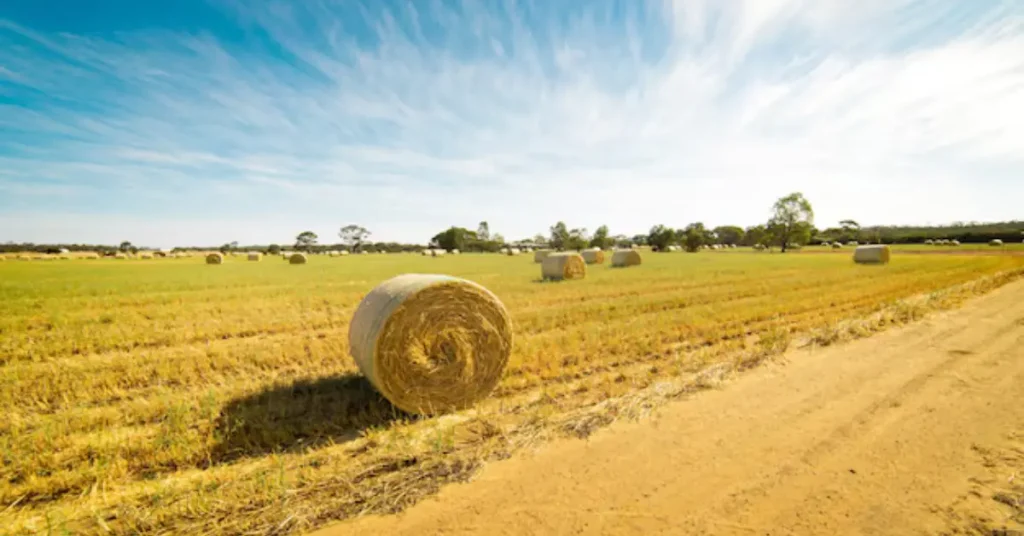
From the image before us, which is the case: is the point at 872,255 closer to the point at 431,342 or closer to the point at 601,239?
the point at 431,342

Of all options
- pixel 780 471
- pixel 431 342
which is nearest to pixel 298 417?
pixel 431 342

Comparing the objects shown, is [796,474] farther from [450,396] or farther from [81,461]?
[81,461]

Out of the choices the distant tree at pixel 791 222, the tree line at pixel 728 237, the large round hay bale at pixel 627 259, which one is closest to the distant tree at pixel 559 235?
the tree line at pixel 728 237

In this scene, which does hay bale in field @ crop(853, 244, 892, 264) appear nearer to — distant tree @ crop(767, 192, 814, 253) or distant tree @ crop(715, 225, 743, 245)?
distant tree @ crop(767, 192, 814, 253)

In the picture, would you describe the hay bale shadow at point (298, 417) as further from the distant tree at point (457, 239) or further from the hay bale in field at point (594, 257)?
the distant tree at point (457, 239)

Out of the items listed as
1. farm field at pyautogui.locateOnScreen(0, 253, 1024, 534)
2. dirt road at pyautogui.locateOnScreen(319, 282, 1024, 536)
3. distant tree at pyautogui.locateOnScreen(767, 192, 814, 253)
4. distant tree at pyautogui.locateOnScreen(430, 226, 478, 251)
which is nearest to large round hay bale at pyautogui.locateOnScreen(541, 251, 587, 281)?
farm field at pyautogui.locateOnScreen(0, 253, 1024, 534)

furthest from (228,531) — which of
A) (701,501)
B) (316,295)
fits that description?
(316,295)

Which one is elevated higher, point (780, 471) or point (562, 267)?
point (562, 267)

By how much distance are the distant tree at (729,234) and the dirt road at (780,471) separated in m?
124

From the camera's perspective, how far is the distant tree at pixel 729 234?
120062 millimetres

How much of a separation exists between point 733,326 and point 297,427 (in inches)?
335

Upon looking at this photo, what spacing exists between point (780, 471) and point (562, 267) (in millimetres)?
18369

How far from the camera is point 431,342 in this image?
531 centimetres

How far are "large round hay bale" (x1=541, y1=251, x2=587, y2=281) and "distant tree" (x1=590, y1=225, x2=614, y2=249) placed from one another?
112 m
